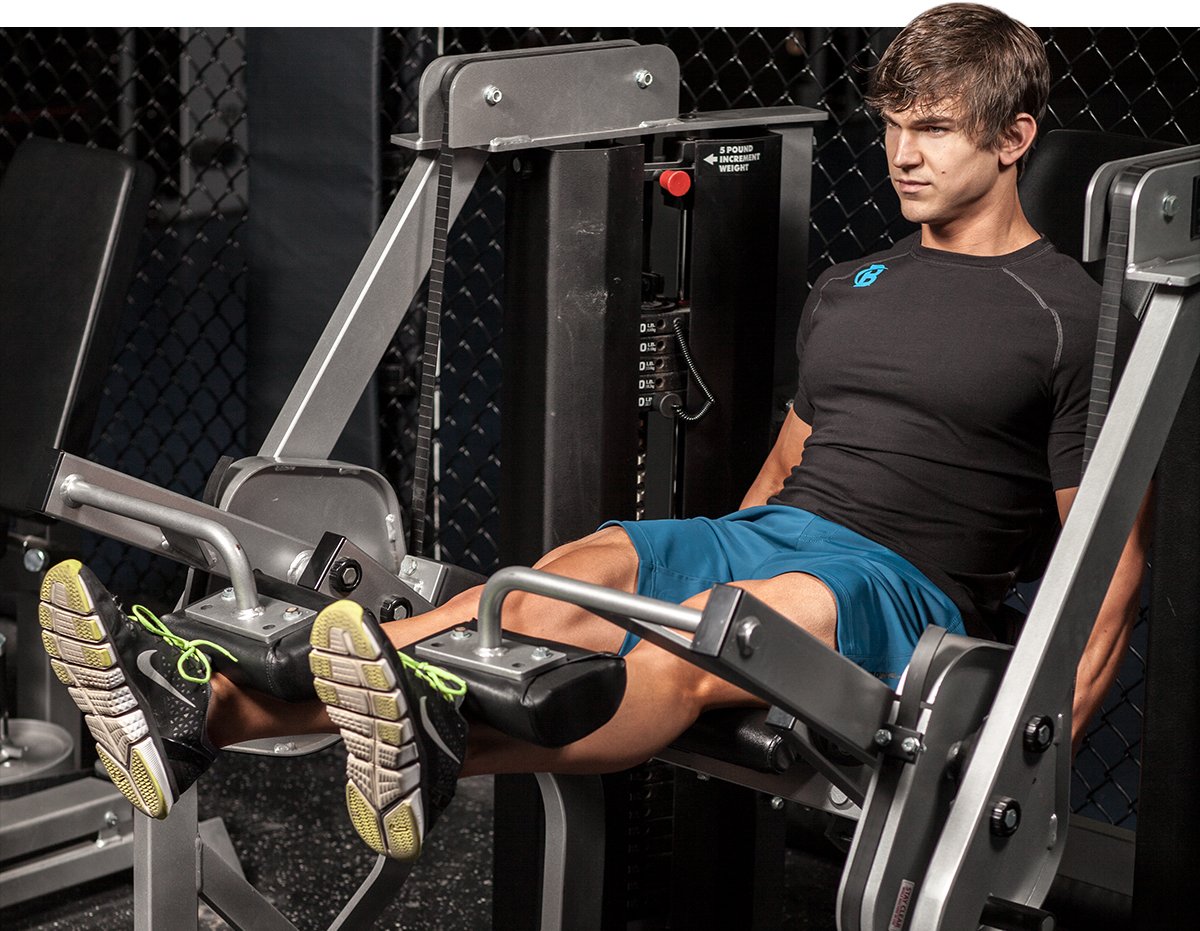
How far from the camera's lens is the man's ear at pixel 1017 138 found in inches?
75.0

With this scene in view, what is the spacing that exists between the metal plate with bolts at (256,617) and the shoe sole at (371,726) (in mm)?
199

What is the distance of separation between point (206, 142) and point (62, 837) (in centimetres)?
518

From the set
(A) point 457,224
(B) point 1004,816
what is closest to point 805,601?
(B) point 1004,816

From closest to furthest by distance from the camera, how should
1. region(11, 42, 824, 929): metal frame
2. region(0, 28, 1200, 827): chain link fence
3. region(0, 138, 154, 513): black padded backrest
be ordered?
region(11, 42, 824, 929): metal frame, region(0, 138, 154, 513): black padded backrest, region(0, 28, 1200, 827): chain link fence

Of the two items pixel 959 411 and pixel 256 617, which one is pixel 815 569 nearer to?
pixel 959 411

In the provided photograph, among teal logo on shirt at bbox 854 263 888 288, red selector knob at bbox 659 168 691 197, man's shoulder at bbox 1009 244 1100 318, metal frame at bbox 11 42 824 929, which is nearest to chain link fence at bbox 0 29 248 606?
metal frame at bbox 11 42 824 929

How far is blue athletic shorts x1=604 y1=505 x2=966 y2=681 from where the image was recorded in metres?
1.82

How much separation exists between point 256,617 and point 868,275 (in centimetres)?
91

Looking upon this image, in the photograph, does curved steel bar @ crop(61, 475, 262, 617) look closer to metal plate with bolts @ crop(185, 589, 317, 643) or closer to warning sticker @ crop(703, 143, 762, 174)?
metal plate with bolts @ crop(185, 589, 317, 643)

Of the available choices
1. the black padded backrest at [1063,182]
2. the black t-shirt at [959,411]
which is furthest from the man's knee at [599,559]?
the black padded backrest at [1063,182]

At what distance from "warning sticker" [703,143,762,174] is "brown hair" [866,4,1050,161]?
258mm

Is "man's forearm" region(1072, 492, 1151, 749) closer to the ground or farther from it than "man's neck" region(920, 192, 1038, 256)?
closer to the ground

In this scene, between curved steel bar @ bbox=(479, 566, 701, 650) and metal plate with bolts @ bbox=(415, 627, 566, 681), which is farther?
metal plate with bolts @ bbox=(415, 627, 566, 681)

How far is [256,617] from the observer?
167cm
